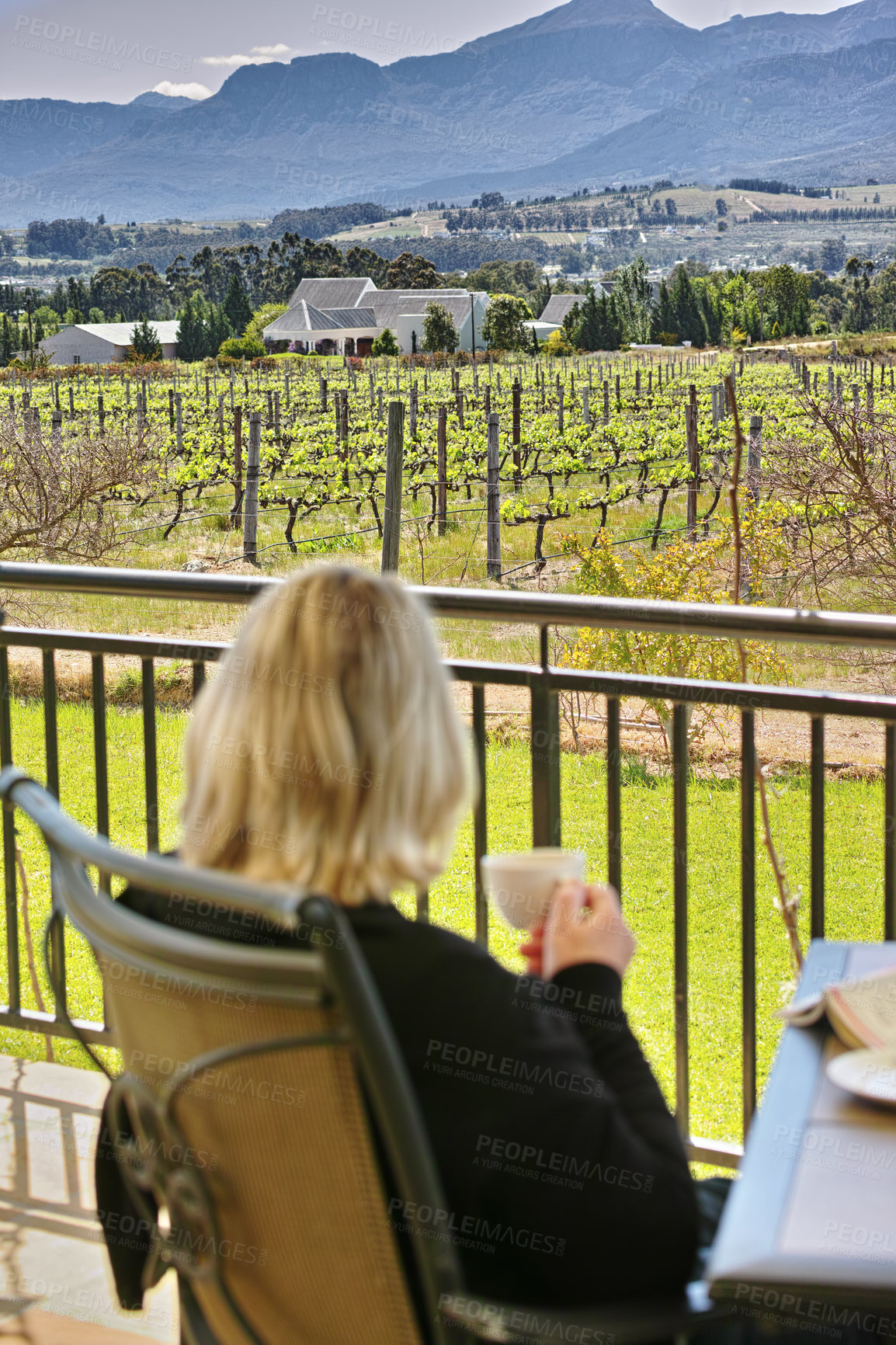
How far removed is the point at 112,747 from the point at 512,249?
111m

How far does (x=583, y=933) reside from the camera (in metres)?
1.10

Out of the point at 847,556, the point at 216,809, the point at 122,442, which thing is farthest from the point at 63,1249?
the point at 122,442

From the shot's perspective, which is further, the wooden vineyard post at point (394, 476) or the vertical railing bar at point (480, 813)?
the wooden vineyard post at point (394, 476)

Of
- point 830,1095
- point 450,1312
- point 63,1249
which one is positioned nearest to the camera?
point 450,1312

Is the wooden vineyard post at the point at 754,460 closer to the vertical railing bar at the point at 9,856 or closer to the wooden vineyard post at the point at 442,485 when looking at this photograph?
the wooden vineyard post at the point at 442,485

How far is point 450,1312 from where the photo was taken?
861 mm

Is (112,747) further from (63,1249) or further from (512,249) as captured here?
(512,249)

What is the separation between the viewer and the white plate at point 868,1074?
111 centimetres

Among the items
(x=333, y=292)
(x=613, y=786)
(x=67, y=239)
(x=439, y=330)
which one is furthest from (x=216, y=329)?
(x=613, y=786)

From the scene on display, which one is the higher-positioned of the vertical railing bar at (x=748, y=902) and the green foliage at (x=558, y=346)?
the green foliage at (x=558, y=346)

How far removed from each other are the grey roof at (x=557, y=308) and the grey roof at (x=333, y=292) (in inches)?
586

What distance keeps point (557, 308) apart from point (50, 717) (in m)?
86.7

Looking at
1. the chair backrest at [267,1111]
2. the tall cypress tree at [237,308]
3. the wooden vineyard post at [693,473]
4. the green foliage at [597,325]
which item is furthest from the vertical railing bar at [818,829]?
the tall cypress tree at [237,308]

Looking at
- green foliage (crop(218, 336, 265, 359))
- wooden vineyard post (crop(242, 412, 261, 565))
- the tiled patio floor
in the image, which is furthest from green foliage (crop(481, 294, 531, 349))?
the tiled patio floor
